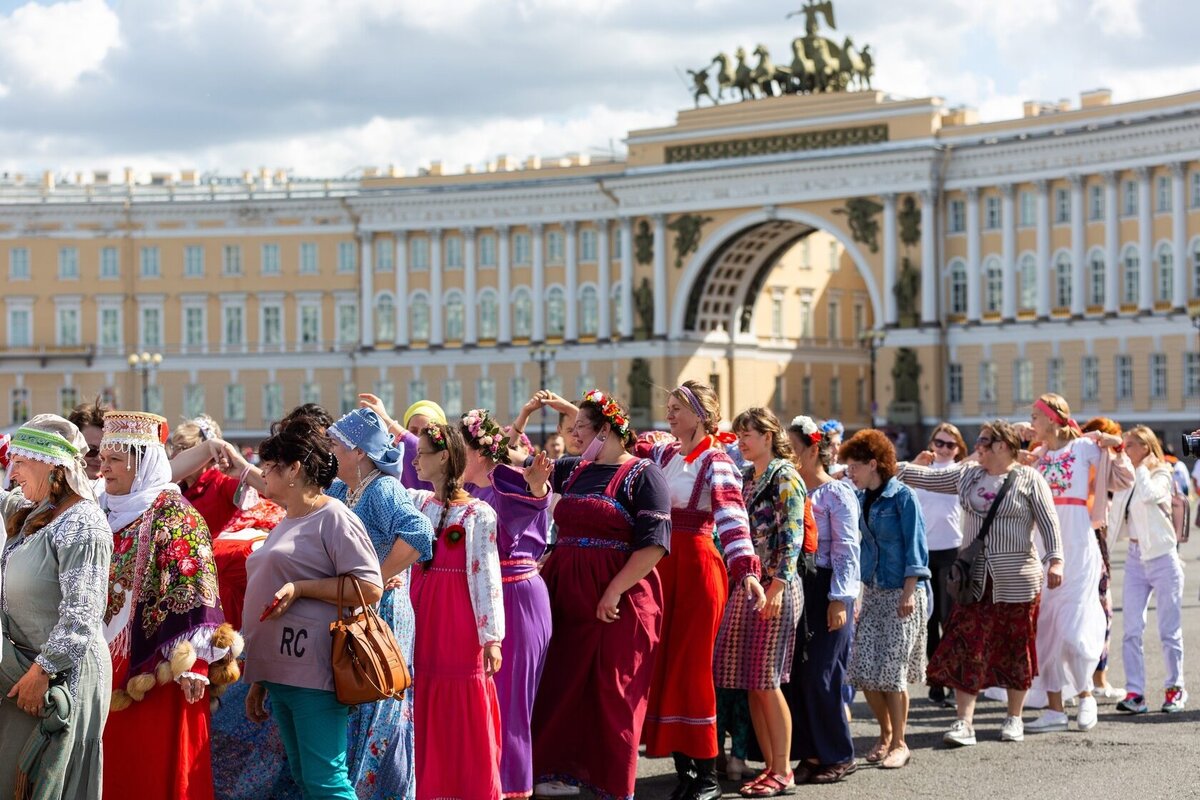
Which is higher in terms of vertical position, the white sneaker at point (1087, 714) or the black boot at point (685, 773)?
the black boot at point (685, 773)

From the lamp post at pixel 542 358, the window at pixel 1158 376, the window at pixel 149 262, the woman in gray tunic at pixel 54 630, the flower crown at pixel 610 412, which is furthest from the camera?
the window at pixel 149 262

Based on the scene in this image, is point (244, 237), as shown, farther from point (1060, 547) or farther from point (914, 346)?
point (1060, 547)

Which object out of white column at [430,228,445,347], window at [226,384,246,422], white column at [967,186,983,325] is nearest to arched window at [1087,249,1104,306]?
white column at [967,186,983,325]

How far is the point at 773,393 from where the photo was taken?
6288 centimetres

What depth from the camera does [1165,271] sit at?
49.4 metres

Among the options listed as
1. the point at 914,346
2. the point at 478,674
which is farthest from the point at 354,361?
the point at 478,674

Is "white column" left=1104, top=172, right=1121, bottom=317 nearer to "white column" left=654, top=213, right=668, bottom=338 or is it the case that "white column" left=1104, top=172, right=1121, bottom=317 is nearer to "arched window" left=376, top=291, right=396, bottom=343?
"white column" left=654, top=213, right=668, bottom=338

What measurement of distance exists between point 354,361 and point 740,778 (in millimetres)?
54080

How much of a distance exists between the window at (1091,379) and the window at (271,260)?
26835mm

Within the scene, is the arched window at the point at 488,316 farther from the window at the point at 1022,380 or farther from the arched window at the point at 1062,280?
the arched window at the point at 1062,280

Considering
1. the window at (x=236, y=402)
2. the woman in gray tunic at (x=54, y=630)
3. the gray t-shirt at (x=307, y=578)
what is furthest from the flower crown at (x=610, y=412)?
the window at (x=236, y=402)

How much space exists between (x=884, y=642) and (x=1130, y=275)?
137 feet

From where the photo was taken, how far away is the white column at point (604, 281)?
5969 centimetres

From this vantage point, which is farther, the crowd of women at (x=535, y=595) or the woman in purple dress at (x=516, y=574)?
the woman in purple dress at (x=516, y=574)
